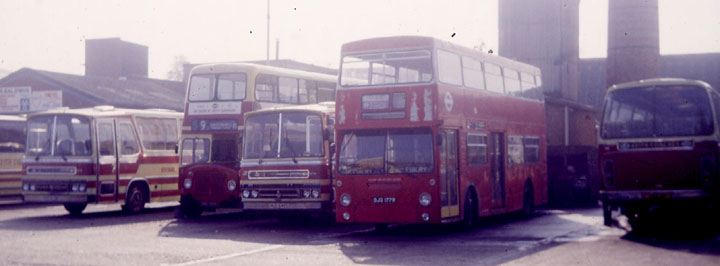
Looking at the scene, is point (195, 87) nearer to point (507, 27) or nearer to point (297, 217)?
point (297, 217)

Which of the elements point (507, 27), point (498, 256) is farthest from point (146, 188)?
point (507, 27)

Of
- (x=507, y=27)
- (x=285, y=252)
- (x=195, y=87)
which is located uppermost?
(x=507, y=27)

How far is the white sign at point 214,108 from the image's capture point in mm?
21906

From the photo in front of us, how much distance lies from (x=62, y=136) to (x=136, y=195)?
266 centimetres

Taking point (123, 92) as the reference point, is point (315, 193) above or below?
below

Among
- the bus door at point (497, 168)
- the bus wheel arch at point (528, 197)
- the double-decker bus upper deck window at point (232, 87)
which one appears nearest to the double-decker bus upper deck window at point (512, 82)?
the bus door at point (497, 168)

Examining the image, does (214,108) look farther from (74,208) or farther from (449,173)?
(449,173)

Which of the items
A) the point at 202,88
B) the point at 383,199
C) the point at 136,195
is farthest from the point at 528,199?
the point at 136,195

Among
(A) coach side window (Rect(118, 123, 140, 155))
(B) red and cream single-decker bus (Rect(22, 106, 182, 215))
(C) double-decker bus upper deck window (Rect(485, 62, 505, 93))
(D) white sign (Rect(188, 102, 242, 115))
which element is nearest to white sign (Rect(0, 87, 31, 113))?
(B) red and cream single-decker bus (Rect(22, 106, 182, 215))

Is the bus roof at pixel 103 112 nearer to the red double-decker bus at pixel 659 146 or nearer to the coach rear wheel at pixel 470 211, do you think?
the coach rear wheel at pixel 470 211

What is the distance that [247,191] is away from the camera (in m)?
19.2

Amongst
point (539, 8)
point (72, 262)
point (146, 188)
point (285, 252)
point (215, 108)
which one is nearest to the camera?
point (72, 262)

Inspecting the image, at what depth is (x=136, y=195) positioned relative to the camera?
2386 cm

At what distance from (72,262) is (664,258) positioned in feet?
27.7
